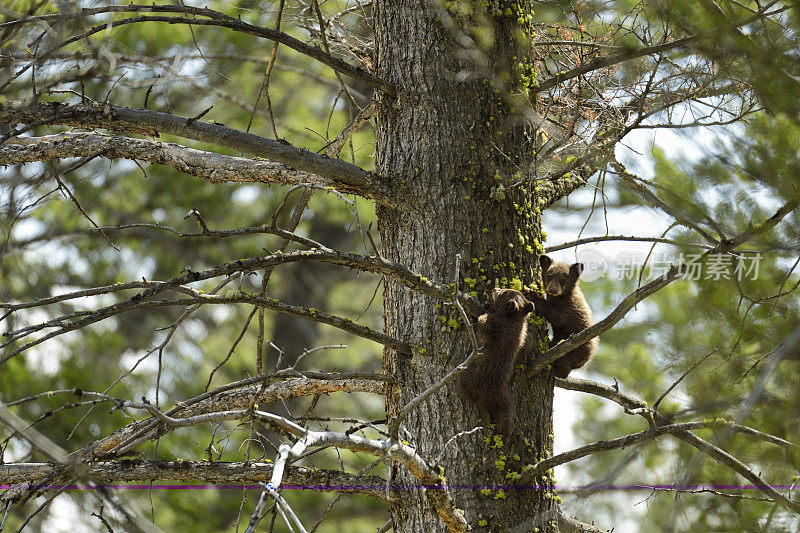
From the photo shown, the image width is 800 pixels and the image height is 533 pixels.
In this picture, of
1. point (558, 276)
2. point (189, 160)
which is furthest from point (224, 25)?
point (558, 276)

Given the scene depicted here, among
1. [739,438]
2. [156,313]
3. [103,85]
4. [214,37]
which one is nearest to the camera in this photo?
[739,438]

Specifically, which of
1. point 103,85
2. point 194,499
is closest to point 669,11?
point 103,85

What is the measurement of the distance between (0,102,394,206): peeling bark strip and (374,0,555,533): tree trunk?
226 millimetres

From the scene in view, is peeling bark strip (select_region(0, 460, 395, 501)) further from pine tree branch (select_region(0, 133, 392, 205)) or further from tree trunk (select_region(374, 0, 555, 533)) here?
pine tree branch (select_region(0, 133, 392, 205))

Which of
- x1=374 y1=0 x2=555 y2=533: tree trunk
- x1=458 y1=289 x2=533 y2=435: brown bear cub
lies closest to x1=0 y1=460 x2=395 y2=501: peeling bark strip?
x1=374 y1=0 x2=555 y2=533: tree trunk

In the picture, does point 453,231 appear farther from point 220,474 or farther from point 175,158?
point 220,474

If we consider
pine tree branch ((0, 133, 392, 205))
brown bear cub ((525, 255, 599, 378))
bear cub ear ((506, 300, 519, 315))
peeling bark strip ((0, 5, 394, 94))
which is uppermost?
peeling bark strip ((0, 5, 394, 94))

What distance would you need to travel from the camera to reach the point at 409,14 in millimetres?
3461

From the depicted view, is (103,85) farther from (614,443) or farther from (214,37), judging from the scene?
(614,443)

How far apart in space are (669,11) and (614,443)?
1.55 m

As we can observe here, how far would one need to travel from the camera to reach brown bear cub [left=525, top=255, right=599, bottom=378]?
141 inches

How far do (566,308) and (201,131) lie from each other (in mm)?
1913

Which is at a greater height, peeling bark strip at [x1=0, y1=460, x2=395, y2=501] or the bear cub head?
the bear cub head

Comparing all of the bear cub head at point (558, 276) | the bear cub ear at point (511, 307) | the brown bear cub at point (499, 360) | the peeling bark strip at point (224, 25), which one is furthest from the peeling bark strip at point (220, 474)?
the peeling bark strip at point (224, 25)
